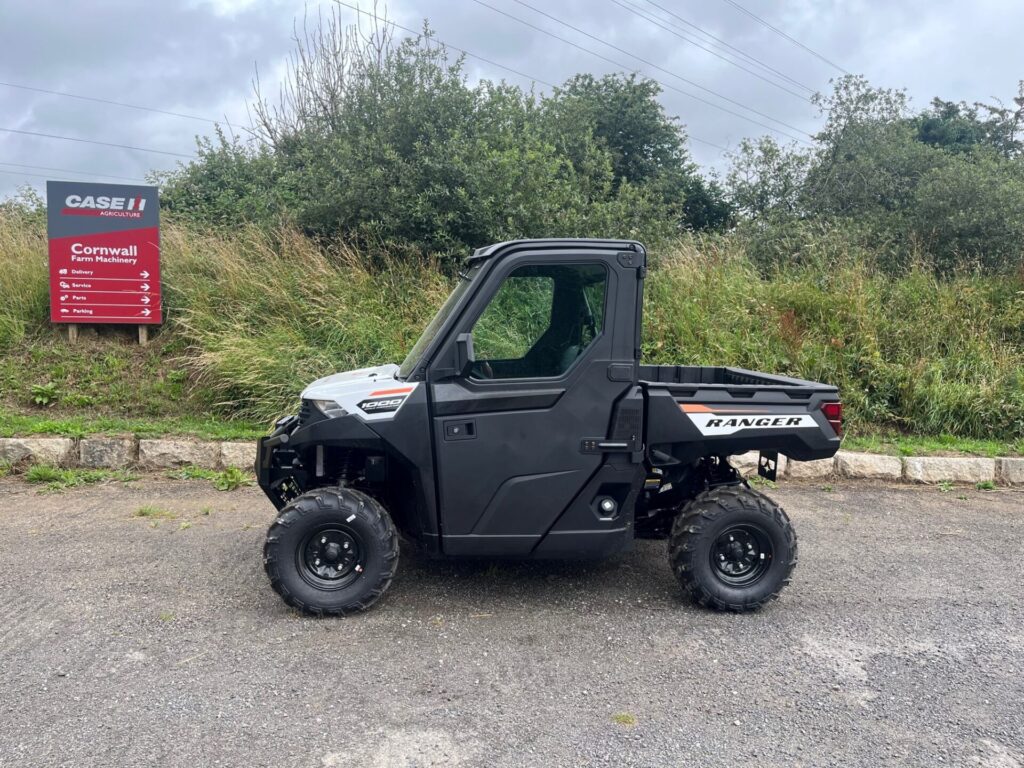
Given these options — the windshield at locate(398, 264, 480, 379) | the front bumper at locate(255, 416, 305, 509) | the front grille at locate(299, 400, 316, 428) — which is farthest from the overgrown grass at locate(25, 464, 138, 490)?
the windshield at locate(398, 264, 480, 379)

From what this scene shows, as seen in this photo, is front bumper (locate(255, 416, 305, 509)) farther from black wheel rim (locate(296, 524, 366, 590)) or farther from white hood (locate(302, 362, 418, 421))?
black wheel rim (locate(296, 524, 366, 590))

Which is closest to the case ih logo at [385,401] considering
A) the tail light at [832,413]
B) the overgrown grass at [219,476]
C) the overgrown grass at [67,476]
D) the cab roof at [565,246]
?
the cab roof at [565,246]

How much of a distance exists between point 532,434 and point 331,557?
1.31 metres

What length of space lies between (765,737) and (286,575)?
2.54 metres

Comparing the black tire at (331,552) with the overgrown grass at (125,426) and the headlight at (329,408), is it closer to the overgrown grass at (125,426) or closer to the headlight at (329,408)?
the headlight at (329,408)

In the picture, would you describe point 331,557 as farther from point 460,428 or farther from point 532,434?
point 532,434

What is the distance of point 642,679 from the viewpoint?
3807 mm

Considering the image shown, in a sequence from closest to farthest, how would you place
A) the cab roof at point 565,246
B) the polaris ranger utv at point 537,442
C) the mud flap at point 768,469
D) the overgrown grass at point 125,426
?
the polaris ranger utv at point 537,442 → the cab roof at point 565,246 → the mud flap at point 768,469 → the overgrown grass at point 125,426

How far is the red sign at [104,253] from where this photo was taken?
9.34 m

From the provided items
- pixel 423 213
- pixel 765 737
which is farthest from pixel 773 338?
pixel 765 737

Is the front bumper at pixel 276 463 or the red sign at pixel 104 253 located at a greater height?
the red sign at pixel 104 253

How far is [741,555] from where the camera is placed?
15.4 ft

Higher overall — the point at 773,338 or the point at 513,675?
the point at 773,338

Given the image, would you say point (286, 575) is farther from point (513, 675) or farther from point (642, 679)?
point (642, 679)
